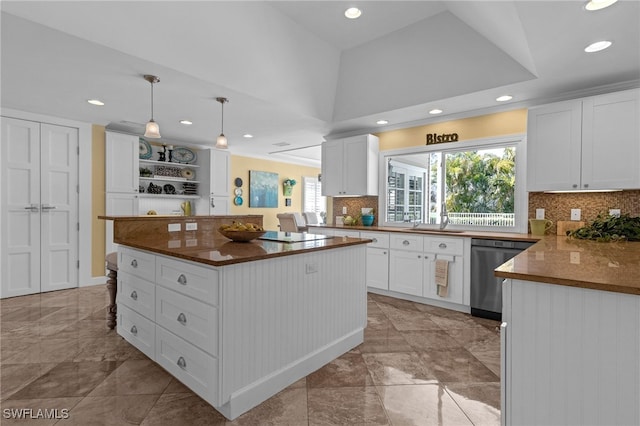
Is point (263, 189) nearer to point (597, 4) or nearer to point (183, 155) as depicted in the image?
point (183, 155)

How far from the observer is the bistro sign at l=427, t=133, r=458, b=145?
14.0 feet

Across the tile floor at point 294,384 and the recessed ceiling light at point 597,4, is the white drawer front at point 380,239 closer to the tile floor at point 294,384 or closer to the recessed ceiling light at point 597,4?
the tile floor at point 294,384

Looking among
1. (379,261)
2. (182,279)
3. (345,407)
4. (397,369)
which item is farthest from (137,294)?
(379,261)

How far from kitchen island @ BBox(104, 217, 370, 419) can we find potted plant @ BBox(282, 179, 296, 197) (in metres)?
5.89

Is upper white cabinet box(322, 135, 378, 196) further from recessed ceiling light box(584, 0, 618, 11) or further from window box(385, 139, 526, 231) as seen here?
recessed ceiling light box(584, 0, 618, 11)

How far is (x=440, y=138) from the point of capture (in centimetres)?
439

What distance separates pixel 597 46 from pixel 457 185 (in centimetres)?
214

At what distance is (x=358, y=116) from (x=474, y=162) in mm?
1653

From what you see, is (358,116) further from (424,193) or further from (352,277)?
(352,277)

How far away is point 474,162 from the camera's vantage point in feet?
13.7

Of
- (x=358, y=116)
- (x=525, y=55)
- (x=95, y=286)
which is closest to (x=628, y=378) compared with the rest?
(x=525, y=55)

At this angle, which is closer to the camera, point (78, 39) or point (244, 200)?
point (78, 39)

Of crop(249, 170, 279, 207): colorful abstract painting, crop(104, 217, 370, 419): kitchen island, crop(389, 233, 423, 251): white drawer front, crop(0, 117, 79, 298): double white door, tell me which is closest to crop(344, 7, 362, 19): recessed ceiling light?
crop(104, 217, 370, 419): kitchen island

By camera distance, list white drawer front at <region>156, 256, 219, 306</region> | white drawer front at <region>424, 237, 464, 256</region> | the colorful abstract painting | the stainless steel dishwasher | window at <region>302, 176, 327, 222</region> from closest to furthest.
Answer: white drawer front at <region>156, 256, 219, 306</region> → the stainless steel dishwasher → white drawer front at <region>424, 237, 464, 256</region> → the colorful abstract painting → window at <region>302, 176, 327, 222</region>
